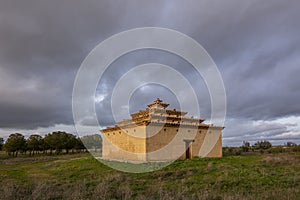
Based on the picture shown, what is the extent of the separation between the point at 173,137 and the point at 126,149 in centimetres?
484

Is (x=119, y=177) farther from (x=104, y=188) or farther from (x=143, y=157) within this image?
(x=143, y=157)

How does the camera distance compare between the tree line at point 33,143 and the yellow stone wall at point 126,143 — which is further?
the tree line at point 33,143

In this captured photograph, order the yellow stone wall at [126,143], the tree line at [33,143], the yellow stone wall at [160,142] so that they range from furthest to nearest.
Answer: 1. the tree line at [33,143]
2. the yellow stone wall at [126,143]
3. the yellow stone wall at [160,142]

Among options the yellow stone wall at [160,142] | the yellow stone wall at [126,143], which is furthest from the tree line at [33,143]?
the yellow stone wall at [160,142]

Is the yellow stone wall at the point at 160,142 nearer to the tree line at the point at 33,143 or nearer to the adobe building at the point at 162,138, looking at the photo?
the adobe building at the point at 162,138

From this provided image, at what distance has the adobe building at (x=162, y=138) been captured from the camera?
19578 millimetres

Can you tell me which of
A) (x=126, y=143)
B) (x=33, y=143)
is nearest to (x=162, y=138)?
(x=126, y=143)


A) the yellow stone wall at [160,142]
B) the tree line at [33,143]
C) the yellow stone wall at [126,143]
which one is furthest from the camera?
the tree line at [33,143]

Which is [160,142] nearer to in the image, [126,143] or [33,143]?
[126,143]

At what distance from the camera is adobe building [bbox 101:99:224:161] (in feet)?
64.2

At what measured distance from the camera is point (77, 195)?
7.29m

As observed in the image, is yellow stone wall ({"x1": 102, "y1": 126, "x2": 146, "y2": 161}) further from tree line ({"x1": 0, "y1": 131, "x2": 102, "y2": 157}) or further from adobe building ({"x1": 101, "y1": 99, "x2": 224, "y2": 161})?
tree line ({"x1": 0, "y1": 131, "x2": 102, "y2": 157})

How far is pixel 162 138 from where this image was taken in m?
20.2

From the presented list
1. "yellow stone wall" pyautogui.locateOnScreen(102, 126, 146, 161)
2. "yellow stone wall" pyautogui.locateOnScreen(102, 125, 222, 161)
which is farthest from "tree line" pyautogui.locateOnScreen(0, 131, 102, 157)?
"yellow stone wall" pyautogui.locateOnScreen(102, 125, 222, 161)
